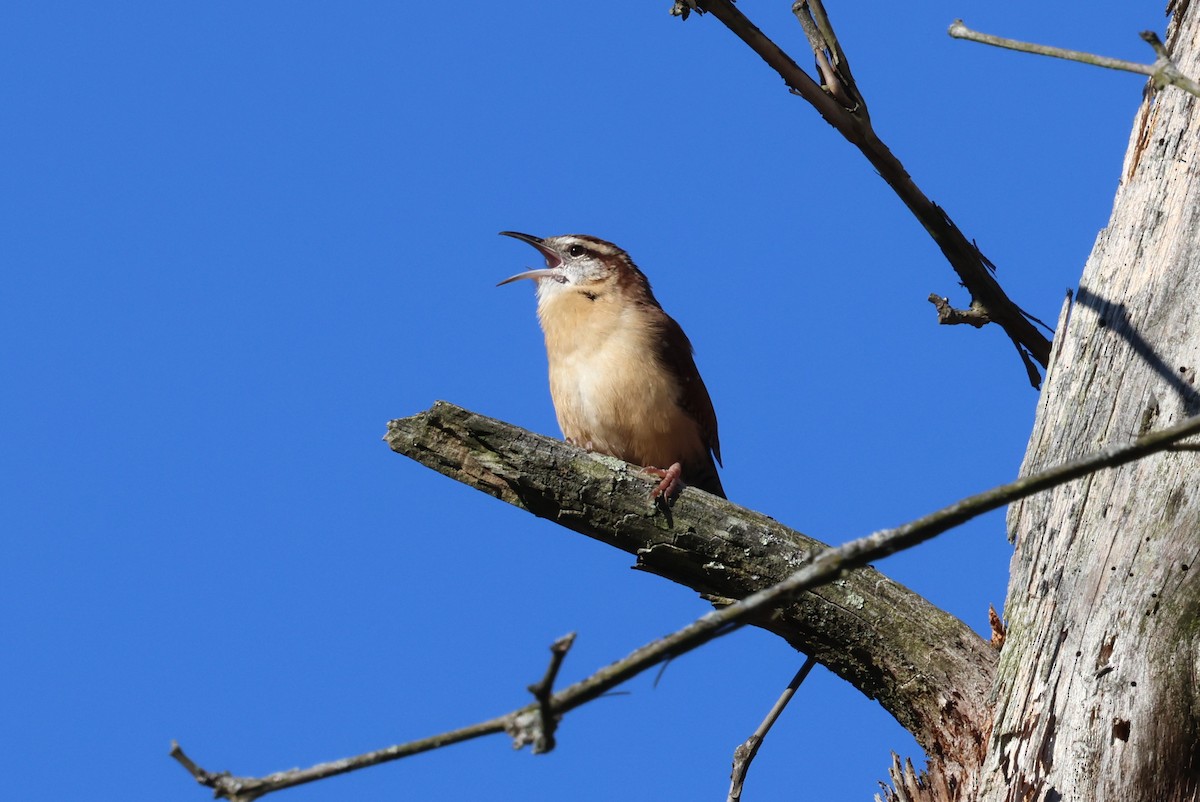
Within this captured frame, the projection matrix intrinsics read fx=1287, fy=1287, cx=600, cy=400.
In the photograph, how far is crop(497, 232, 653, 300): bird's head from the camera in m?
7.42

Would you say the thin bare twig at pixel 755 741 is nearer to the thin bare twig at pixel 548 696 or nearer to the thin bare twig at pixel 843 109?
the thin bare twig at pixel 843 109

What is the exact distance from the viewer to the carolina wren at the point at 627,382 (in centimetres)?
665

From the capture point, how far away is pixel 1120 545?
4.25 m

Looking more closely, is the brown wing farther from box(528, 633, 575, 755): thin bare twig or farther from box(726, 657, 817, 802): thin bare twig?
box(528, 633, 575, 755): thin bare twig

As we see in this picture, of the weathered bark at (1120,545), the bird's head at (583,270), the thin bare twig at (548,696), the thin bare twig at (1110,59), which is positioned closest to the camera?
the thin bare twig at (548,696)

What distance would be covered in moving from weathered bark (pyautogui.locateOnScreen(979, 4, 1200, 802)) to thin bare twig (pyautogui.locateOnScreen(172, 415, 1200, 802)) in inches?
77.5

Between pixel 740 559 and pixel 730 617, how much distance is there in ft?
8.13

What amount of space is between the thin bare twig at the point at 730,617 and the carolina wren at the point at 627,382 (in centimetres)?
394

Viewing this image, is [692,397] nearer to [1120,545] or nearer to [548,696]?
[1120,545]

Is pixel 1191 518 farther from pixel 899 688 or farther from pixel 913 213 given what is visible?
pixel 913 213

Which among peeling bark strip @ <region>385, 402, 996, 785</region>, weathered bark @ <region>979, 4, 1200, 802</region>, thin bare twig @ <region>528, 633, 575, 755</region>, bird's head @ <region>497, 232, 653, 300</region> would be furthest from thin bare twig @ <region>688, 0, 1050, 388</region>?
thin bare twig @ <region>528, 633, 575, 755</region>

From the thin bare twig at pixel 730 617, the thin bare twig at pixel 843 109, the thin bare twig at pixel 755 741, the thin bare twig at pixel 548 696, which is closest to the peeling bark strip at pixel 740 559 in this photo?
the thin bare twig at pixel 755 741

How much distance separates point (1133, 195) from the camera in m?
4.77

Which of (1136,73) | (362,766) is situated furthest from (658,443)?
(362,766)
